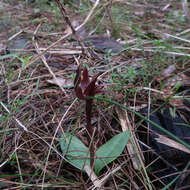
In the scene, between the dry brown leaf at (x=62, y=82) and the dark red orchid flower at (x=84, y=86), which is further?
the dry brown leaf at (x=62, y=82)

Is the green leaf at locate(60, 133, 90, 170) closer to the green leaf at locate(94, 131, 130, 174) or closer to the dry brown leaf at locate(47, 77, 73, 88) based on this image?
the green leaf at locate(94, 131, 130, 174)

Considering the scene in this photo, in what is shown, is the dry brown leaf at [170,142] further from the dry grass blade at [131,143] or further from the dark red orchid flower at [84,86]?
the dark red orchid flower at [84,86]

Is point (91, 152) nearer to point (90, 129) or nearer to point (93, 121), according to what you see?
point (90, 129)

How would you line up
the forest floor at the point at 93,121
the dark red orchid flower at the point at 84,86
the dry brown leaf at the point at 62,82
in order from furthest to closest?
the dry brown leaf at the point at 62,82, the forest floor at the point at 93,121, the dark red orchid flower at the point at 84,86

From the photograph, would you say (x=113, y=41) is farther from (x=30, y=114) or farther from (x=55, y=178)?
(x=55, y=178)

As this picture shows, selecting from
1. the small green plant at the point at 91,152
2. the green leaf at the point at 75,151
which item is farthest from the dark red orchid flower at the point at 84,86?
the green leaf at the point at 75,151

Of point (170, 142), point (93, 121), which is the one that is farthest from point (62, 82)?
point (170, 142)

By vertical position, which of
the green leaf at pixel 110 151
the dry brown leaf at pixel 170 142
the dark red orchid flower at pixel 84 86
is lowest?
the dry brown leaf at pixel 170 142
